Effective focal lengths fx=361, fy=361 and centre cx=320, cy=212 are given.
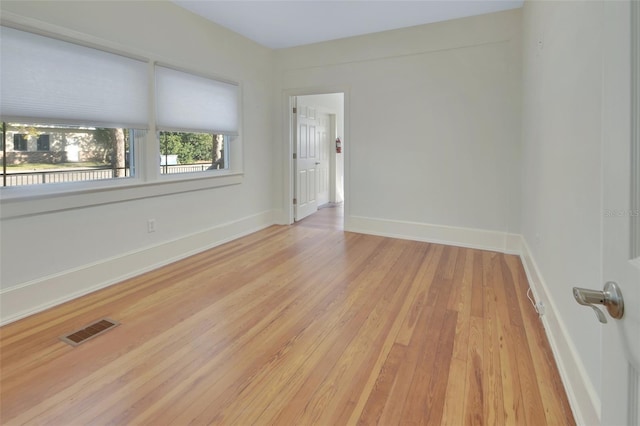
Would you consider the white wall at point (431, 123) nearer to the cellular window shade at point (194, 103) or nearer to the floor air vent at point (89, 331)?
the cellular window shade at point (194, 103)

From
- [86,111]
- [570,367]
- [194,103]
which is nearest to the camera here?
[570,367]

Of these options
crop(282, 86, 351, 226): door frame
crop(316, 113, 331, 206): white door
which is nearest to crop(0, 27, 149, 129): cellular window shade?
crop(282, 86, 351, 226): door frame

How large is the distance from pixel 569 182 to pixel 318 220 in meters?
4.36

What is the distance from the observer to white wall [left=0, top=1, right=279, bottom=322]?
103 inches

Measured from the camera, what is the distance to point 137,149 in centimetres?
350

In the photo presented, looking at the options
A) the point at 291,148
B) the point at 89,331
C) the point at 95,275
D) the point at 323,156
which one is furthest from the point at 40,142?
the point at 323,156

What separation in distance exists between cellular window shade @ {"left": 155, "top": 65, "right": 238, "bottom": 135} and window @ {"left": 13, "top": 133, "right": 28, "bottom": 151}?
112cm

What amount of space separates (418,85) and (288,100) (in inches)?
76.7

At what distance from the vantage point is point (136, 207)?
3449mm

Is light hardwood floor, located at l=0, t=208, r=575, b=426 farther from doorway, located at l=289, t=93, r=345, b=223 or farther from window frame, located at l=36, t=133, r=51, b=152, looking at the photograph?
doorway, located at l=289, t=93, r=345, b=223

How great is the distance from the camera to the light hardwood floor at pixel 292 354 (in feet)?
5.46

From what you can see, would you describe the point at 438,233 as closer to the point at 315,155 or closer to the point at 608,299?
the point at 315,155

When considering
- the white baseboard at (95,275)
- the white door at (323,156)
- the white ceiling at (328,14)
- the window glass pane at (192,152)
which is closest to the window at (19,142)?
the white baseboard at (95,275)

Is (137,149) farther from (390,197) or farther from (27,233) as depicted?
(390,197)
